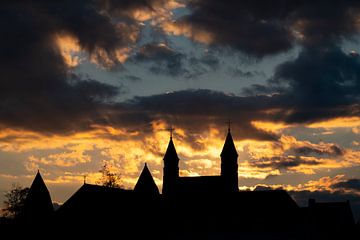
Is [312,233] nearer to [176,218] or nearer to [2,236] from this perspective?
[176,218]

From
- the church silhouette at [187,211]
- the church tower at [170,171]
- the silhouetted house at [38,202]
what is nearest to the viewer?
the church silhouette at [187,211]

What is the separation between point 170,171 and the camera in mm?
94500

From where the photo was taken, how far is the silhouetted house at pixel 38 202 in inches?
2491

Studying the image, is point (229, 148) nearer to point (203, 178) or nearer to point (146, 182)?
point (203, 178)

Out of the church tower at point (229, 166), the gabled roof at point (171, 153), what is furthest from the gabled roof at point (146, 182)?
the church tower at point (229, 166)

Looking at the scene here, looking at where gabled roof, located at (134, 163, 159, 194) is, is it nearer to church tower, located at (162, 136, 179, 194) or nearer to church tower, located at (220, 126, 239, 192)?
church tower, located at (162, 136, 179, 194)

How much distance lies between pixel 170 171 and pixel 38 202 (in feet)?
108

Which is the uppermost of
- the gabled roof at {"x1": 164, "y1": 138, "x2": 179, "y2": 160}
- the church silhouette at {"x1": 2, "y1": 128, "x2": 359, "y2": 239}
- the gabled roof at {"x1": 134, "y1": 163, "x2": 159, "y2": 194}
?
the gabled roof at {"x1": 164, "y1": 138, "x2": 179, "y2": 160}

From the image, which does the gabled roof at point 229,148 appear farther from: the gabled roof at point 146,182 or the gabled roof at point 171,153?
the gabled roof at point 146,182

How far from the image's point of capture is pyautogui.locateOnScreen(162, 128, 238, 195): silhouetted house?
92.1 m

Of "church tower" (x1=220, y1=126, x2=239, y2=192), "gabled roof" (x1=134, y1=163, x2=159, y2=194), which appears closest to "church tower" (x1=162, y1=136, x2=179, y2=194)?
"gabled roof" (x1=134, y1=163, x2=159, y2=194)

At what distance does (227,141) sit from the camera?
310 ft

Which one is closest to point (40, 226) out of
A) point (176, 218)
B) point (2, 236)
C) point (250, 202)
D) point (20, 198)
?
point (2, 236)

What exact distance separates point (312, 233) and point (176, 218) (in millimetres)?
16282
